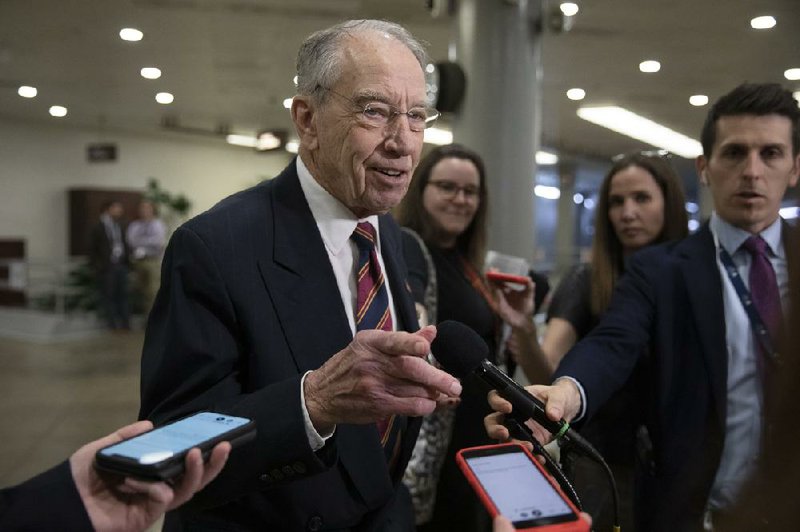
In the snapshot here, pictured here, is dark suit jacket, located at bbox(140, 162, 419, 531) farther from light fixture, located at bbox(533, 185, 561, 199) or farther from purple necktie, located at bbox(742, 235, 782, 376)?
light fixture, located at bbox(533, 185, 561, 199)

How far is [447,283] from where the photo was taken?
2359 mm

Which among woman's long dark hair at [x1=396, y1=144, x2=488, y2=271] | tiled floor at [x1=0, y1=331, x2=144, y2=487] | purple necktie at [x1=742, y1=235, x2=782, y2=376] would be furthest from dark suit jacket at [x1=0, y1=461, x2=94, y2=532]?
tiled floor at [x1=0, y1=331, x2=144, y2=487]

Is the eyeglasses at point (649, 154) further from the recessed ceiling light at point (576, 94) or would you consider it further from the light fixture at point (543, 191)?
the recessed ceiling light at point (576, 94)

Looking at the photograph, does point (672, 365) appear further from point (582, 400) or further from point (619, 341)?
point (582, 400)

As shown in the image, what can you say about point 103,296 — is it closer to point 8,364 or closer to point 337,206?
point 8,364

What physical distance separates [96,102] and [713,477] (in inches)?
409

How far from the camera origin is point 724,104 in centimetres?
159

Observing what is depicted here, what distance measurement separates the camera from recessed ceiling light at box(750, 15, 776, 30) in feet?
17.1

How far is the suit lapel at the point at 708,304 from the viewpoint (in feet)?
4.81

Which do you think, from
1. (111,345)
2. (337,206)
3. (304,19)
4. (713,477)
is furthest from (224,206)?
(111,345)

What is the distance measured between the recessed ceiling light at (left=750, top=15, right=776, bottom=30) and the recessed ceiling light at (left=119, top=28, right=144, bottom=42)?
5.26m

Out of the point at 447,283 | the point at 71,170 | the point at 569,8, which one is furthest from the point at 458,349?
the point at 71,170

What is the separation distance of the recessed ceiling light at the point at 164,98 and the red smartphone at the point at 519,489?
938cm

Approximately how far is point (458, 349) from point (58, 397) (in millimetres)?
6057
